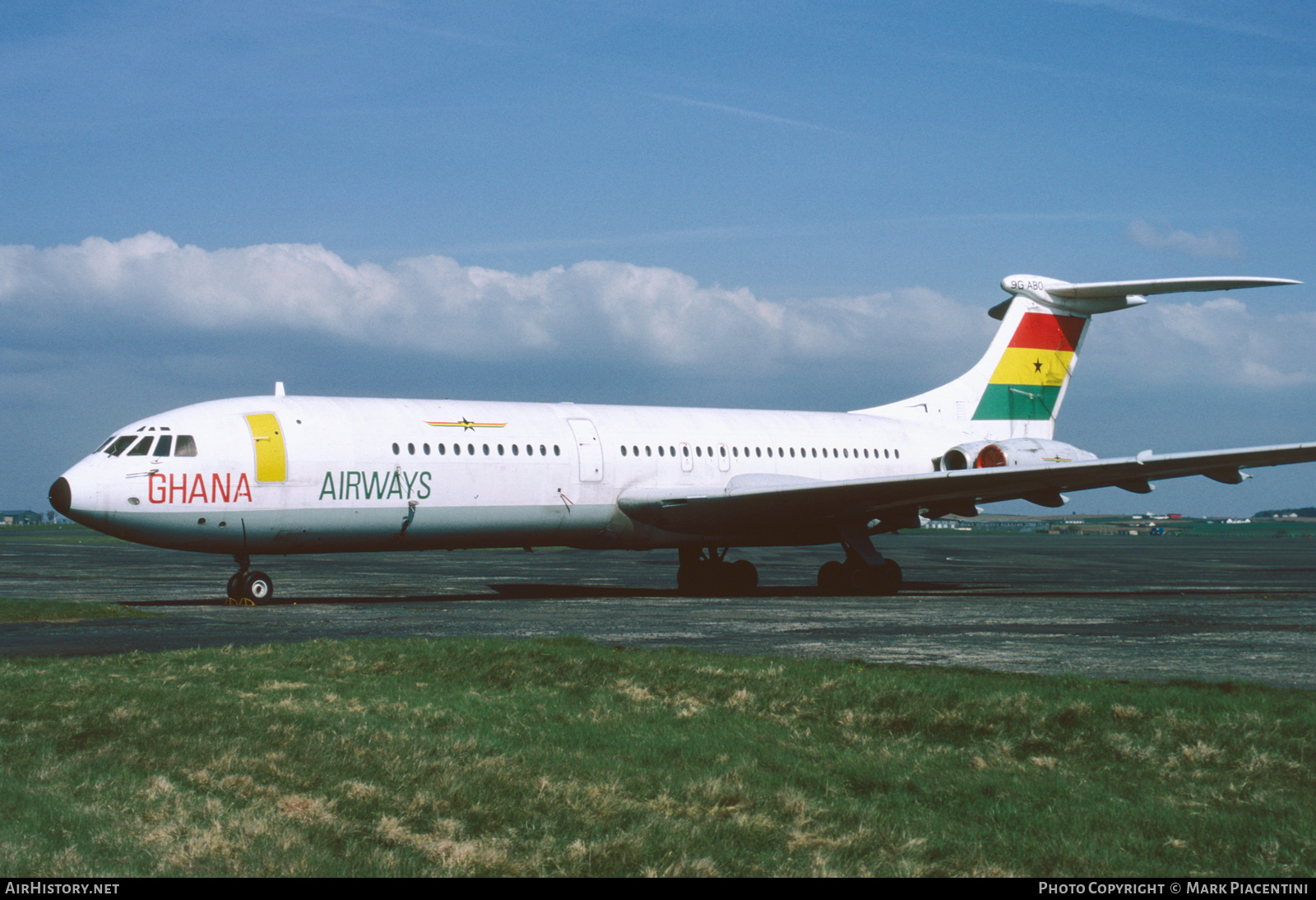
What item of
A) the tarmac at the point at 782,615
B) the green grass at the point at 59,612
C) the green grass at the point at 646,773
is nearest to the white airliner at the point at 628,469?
the tarmac at the point at 782,615

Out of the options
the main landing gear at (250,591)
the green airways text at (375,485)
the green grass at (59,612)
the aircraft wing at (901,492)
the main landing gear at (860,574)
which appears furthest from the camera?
the main landing gear at (860,574)

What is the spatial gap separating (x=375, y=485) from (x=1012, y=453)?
15.6m

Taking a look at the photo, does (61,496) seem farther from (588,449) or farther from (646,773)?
(646,773)

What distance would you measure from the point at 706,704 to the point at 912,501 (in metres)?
17.9

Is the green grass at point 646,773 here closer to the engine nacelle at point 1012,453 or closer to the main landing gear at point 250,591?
the main landing gear at point 250,591

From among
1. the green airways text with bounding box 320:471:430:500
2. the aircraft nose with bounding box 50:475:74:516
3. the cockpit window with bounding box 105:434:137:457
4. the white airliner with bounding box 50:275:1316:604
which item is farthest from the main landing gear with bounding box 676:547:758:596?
the aircraft nose with bounding box 50:475:74:516

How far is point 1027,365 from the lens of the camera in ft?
107

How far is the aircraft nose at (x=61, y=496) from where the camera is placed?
2027cm

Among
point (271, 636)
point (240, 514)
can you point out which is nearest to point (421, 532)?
point (240, 514)

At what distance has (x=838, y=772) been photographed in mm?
7570

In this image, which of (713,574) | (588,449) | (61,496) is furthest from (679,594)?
(61,496)

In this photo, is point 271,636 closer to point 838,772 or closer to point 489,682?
point 489,682

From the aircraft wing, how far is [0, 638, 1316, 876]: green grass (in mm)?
14348

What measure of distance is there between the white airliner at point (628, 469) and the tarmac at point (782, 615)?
133 cm
